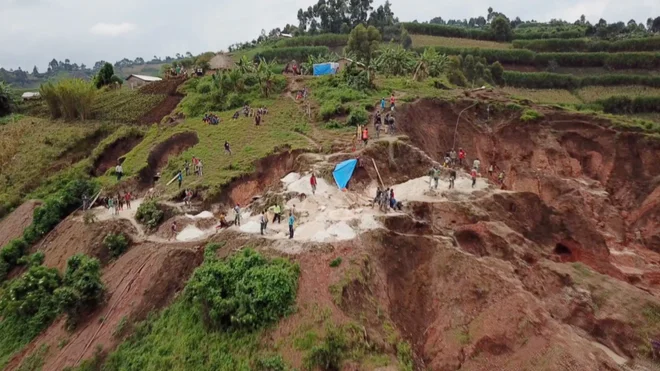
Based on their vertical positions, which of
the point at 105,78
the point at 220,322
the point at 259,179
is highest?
the point at 105,78

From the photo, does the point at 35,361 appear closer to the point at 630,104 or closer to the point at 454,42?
the point at 630,104

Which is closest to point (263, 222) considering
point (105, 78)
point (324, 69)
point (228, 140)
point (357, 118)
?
point (357, 118)

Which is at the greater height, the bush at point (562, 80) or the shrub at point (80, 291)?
the bush at point (562, 80)

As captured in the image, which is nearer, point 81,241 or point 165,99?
point 81,241

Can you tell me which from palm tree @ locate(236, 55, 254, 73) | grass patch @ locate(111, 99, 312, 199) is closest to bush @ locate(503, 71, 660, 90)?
palm tree @ locate(236, 55, 254, 73)

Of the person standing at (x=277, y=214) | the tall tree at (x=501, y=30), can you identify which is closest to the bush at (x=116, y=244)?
the person standing at (x=277, y=214)

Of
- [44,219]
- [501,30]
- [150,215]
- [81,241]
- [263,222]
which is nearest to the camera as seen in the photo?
[263,222]

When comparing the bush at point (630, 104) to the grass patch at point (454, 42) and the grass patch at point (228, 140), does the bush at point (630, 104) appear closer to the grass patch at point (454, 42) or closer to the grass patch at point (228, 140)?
the grass patch at point (454, 42)
